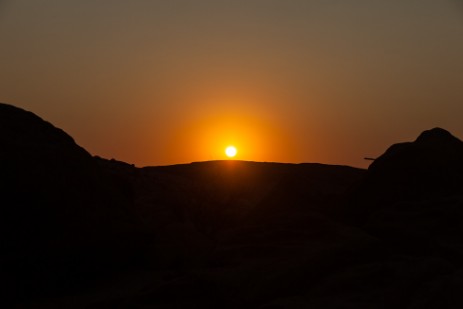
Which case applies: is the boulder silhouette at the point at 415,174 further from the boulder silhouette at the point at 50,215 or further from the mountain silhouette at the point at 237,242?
the boulder silhouette at the point at 50,215

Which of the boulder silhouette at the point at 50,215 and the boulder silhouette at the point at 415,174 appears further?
the boulder silhouette at the point at 415,174

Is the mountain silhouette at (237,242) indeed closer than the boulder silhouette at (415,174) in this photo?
Yes

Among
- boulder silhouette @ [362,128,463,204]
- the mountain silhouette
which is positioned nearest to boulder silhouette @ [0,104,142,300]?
the mountain silhouette

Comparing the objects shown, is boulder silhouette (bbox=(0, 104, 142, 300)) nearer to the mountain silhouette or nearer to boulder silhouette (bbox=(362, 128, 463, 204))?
the mountain silhouette

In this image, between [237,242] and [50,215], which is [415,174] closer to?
[237,242]

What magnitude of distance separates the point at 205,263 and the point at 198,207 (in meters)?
6.65

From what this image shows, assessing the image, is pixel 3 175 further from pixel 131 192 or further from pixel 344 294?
pixel 344 294

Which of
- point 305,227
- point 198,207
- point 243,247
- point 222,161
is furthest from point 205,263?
point 222,161

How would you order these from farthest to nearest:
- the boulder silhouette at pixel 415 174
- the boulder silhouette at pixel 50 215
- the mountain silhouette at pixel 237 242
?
1. the boulder silhouette at pixel 415 174
2. the boulder silhouette at pixel 50 215
3. the mountain silhouette at pixel 237 242

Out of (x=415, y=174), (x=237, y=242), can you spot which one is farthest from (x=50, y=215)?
(x=415, y=174)

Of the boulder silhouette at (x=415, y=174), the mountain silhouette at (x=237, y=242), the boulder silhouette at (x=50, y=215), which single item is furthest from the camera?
the boulder silhouette at (x=415, y=174)

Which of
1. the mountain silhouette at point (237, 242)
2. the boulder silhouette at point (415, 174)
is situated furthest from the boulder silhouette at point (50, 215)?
the boulder silhouette at point (415, 174)

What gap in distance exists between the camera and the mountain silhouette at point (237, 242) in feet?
18.0

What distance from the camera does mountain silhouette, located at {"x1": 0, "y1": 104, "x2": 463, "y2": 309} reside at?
5480mm
